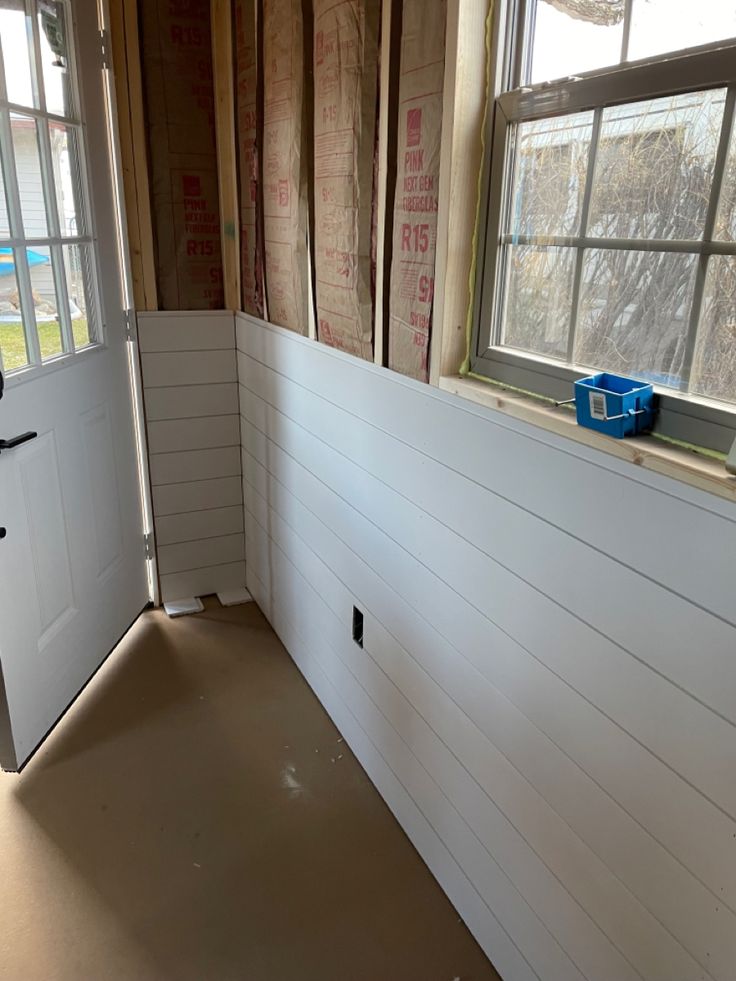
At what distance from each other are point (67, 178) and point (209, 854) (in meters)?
2.04

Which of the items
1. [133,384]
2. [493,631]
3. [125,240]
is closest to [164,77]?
[125,240]

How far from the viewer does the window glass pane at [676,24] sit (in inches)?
34.8

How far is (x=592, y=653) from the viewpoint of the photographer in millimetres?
1132

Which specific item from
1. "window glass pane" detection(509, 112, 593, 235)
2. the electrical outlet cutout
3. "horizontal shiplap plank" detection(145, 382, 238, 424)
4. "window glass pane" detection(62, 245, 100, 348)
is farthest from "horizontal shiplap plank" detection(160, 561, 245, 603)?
"window glass pane" detection(509, 112, 593, 235)

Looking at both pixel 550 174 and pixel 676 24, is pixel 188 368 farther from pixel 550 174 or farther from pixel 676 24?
pixel 676 24

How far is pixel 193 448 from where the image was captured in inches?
112

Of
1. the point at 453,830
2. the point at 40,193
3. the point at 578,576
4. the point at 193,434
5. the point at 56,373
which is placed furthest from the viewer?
the point at 193,434

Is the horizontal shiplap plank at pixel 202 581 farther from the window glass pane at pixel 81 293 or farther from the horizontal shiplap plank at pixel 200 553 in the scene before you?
the window glass pane at pixel 81 293

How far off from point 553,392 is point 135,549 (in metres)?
2.07

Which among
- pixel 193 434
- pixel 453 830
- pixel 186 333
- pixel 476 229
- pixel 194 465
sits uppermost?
pixel 476 229

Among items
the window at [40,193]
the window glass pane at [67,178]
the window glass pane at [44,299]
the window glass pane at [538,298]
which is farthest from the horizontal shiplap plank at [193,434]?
the window glass pane at [538,298]

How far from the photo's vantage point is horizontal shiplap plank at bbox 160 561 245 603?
300 centimetres

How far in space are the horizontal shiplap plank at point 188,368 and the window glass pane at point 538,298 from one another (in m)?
1.68

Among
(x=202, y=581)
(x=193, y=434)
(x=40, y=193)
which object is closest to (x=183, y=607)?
(x=202, y=581)
